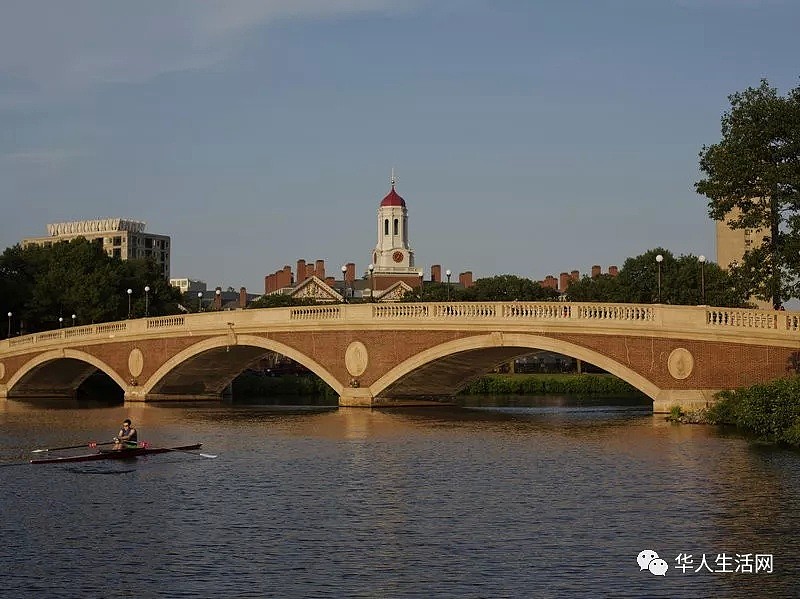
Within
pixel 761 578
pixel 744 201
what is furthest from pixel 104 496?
pixel 744 201

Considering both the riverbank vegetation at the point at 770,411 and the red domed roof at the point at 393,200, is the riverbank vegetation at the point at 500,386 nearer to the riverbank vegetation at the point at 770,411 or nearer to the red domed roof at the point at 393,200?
the riverbank vegetation at the point at 770,411

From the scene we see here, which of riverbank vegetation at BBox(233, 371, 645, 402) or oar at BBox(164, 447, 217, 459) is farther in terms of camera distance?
riverbank vegetation at BBox(233, 371, 645, 402)

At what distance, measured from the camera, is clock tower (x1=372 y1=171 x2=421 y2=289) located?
168 meters

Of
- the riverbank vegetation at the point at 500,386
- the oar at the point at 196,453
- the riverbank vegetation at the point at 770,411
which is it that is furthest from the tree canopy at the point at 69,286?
the riverbank vegetation at the point at 770,411

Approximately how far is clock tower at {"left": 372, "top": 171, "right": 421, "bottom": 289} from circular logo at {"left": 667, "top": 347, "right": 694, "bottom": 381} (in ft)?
386

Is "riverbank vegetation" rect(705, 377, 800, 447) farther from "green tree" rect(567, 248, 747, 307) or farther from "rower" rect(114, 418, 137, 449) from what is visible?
"green tree" rect(567, 248, 747, 307)

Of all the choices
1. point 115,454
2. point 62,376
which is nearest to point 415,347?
point 115,454

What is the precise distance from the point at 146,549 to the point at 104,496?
7.71 meters

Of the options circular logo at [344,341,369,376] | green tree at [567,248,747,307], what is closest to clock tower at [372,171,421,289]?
green tree at [567,248,747,307]

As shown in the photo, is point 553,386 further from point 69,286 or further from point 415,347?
point 69,286

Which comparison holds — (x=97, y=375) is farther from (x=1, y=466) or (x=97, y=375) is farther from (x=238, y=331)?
(x=1, y=466)

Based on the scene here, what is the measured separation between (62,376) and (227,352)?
22086mm

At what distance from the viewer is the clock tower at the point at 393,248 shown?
16800 centimetres

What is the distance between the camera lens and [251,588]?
21.1 m
